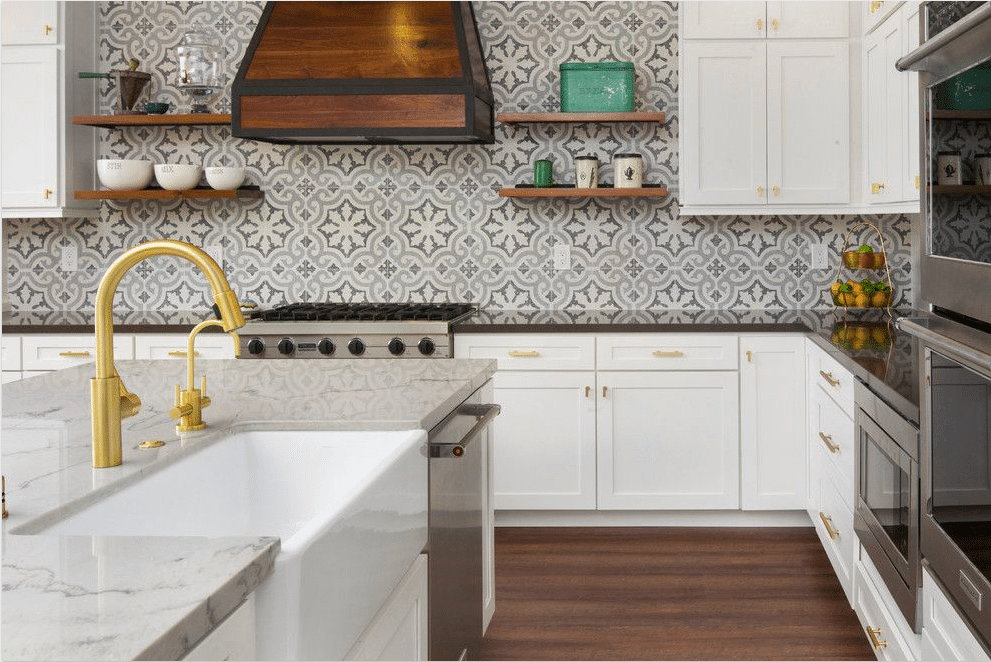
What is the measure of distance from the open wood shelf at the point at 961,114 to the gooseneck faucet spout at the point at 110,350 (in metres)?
1.18

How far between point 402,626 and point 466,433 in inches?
21.5

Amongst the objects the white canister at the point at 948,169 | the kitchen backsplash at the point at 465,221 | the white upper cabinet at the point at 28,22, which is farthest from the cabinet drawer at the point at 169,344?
the white canister at the point at 948,169

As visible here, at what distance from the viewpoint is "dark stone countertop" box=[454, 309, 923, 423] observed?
3486mm

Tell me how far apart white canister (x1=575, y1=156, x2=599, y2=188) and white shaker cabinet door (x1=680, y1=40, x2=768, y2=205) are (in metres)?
0.44

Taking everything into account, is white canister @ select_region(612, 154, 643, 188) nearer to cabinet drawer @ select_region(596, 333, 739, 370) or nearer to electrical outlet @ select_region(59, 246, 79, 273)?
cabinet drawer @ select_region(596, 333, 739, 370)

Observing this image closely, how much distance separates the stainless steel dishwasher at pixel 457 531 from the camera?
2209mm

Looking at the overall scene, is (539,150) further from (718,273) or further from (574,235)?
(718,273)

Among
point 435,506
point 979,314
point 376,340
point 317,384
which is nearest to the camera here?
point 979,314

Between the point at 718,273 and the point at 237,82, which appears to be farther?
the point at 718,273

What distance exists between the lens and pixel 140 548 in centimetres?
126

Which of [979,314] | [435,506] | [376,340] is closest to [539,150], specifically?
[376,340]

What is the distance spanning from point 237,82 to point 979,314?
3.42m

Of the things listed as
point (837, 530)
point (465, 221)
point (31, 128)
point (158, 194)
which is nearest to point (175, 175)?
point (158, 194)

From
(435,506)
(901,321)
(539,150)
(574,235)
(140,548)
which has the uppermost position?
(539,150)
